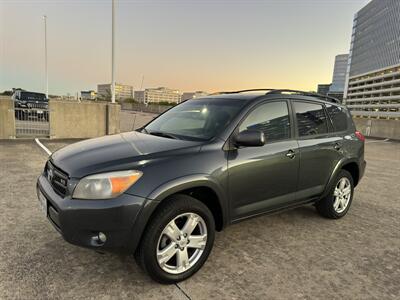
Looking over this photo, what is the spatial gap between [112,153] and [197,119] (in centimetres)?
119

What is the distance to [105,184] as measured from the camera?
2348mm

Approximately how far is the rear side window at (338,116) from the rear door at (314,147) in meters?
0.14

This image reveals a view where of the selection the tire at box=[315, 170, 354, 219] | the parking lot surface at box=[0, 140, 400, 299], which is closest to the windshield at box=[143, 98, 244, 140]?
the parking lot surface at box=[0, 140, 400, 299]

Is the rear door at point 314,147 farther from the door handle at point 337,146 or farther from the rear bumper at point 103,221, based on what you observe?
the rear bumper at point 103,221

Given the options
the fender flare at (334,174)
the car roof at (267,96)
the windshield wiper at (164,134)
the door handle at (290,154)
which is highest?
the car roof at (267,96)

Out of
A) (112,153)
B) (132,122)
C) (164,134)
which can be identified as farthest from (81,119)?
(132,122)

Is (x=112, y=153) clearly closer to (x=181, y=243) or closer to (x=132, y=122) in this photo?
(x=181, y=243)

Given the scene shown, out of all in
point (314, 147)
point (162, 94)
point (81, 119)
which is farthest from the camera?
point (162, 94)

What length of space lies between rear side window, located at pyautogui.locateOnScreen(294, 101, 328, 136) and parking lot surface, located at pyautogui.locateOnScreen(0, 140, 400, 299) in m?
1.30

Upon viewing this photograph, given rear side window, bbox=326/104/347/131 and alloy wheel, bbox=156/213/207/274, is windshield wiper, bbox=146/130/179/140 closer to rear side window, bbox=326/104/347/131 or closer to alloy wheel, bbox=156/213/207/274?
alloy wheel, bbox=156/213/207/274

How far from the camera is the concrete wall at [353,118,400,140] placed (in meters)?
17.3

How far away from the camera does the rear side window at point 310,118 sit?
12.1 feet

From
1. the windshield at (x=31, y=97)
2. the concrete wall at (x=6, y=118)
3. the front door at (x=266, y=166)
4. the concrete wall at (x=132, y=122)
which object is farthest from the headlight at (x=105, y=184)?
the windshield at (x=31, y=97)

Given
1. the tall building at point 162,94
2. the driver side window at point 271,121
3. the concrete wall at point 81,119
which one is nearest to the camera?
the driver side window at point 271,121
